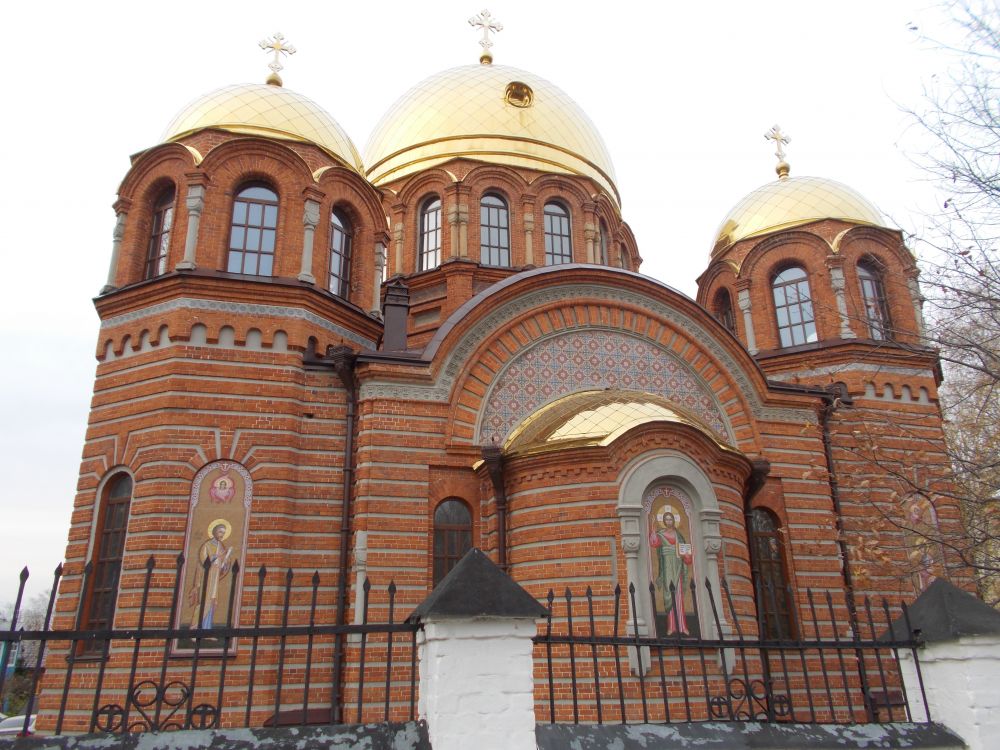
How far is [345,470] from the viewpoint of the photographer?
11.6 m

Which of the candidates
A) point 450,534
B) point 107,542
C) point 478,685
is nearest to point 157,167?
point 107,542

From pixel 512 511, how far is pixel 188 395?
193 inches

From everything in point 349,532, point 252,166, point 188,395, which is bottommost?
point 349,532

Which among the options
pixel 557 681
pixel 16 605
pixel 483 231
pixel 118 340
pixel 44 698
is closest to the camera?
pixel 16 605

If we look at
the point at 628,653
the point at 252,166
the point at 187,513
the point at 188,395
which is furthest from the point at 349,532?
the point at 252,166

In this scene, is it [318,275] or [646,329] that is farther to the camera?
[646,329]

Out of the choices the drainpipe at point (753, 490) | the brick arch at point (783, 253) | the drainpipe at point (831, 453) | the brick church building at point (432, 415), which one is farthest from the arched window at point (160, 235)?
the drainpipe at point (831, 453)

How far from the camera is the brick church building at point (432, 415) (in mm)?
10617

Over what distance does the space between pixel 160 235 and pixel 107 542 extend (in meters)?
4.99

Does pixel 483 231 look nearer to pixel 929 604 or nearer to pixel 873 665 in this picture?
pixel 873 665

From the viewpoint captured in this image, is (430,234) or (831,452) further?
(430,234)

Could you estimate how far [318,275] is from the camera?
1278 cm

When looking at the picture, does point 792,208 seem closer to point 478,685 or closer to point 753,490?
point 753,490

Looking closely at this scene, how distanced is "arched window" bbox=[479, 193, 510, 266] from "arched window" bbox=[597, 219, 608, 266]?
2.20 metres
